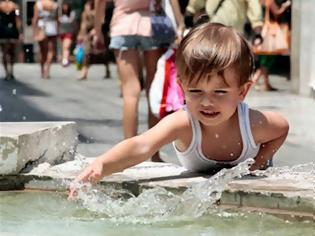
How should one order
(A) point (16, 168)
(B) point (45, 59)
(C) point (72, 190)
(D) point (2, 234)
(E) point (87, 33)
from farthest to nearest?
(E) point (87, 33), (B) point (45, 59), (A) point (16, 168), (C) point (72, 190), (D) point (2, 234)

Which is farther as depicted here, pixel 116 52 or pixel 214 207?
pixel 116 52

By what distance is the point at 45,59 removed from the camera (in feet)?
63.7

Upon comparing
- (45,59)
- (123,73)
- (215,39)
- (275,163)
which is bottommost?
(45,59)

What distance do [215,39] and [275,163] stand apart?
2362mm

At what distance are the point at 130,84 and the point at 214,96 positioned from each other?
8.36 feet

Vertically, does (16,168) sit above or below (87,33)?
above

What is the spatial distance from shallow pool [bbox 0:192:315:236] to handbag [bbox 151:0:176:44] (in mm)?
2609

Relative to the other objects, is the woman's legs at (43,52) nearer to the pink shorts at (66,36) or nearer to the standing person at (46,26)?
the standing person at (46,26)

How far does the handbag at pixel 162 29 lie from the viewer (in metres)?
6.52

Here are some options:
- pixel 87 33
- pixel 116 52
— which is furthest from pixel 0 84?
pixel 116 52

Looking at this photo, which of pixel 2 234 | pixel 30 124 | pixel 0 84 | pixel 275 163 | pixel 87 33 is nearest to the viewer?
pixel 2 234

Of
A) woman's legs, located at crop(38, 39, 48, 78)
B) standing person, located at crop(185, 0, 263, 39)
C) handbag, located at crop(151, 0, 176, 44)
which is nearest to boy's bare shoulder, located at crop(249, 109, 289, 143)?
handbag, located at crop(151, 0, 176, 44)

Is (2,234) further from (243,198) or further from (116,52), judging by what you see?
(116,52)

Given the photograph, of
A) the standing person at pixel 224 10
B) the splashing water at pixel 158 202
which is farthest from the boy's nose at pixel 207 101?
the standing person at pixel 224 10
